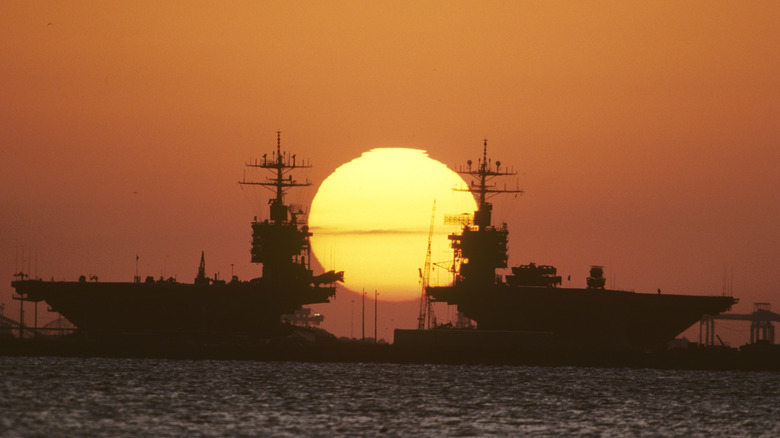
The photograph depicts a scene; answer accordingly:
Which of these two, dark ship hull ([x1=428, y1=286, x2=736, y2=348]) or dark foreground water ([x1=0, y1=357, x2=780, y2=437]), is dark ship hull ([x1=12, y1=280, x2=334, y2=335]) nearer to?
dark foreground water ([x1=0, y1=357, x2=780, y2=437])

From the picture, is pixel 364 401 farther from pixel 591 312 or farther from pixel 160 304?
pixel 160 304

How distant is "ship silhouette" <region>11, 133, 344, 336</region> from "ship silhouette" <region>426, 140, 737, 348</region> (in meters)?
13.8

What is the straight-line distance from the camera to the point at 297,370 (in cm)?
14138

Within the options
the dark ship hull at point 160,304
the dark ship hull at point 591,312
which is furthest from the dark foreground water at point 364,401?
the dark ship hull at point 160,304

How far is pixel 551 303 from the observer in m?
152

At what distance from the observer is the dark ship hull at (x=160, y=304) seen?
498 feet

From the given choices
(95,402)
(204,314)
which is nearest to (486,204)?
(204,314)

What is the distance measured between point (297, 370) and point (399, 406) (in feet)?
132

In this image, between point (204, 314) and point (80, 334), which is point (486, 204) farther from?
point (80, 334)

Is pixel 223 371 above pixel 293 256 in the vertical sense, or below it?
below

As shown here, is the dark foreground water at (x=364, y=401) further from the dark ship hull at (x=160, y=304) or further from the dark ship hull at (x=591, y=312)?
the dark ship hull at (x=160, y=304)

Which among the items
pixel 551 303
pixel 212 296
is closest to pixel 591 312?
pixel 551 303

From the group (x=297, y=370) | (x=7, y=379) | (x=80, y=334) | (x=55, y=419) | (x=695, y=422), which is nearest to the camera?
(x=55, y=419)

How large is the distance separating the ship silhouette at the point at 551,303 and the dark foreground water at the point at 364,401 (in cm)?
535
